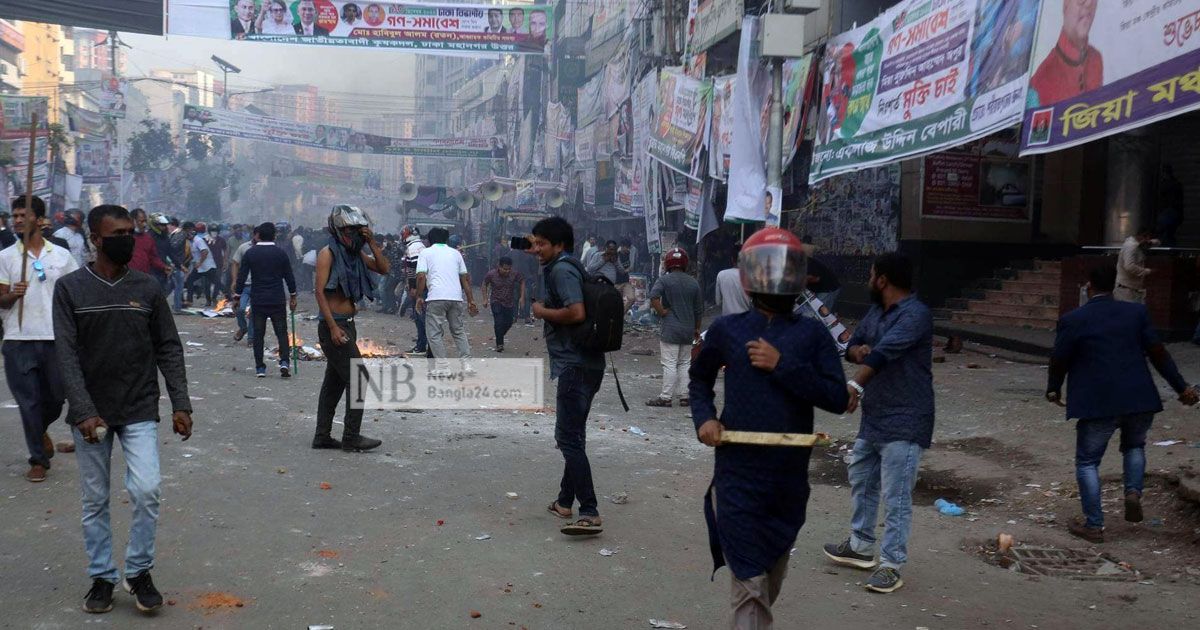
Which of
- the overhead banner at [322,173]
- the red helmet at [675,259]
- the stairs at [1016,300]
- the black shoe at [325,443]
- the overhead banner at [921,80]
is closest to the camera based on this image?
the black shoe at [325,443]

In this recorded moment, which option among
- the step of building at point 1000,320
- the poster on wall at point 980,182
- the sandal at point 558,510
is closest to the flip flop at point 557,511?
the sandal at point 558,510

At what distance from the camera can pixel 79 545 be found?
5.41m

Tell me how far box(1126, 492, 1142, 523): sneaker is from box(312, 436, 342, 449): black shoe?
538 cm

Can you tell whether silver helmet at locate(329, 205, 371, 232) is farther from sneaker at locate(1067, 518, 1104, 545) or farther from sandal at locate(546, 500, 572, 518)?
sneaker at locate(1067, 518, 1104, 545)

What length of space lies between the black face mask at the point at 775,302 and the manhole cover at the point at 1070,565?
2.79m

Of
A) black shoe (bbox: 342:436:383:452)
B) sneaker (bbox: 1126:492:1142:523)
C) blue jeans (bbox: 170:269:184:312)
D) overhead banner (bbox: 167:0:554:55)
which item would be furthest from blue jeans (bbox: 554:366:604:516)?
overhead banner (bbox: 167:0:554:55)

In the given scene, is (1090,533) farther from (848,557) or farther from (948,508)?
(848,557)

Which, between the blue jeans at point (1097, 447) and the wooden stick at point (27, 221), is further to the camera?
the blue jeans at point (1097, 447)

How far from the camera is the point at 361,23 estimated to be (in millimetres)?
28422

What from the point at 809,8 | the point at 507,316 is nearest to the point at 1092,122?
the point at 809,8

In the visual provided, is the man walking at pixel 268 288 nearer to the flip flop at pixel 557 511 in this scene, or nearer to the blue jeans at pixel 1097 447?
the flip flop at pixel 557 511

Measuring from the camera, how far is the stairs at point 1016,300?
15719mm

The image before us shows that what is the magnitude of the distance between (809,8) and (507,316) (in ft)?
22.7

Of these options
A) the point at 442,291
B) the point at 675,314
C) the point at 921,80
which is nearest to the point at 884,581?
the point at 675,314
